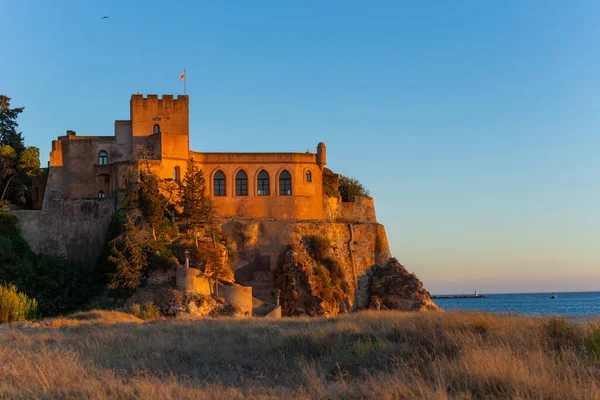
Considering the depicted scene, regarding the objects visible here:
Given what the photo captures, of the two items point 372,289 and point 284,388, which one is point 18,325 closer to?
point 284,388

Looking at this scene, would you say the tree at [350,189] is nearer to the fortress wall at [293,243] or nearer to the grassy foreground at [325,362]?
the fortress wall at [293,243]

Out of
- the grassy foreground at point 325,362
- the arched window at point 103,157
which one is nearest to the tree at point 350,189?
the arched window at point 103,157

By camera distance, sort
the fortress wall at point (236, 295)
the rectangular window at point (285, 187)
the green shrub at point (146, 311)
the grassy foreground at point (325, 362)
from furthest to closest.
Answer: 1. the rectangular window at point (285, 187)
2. the fortress wall at point (236, 295)
3. the green shrub at point (146, 311)
4. the grassy foreground at point (325, 362)

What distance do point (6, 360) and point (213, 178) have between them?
31.7 metres

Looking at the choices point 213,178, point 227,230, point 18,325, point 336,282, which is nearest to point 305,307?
point 336,282

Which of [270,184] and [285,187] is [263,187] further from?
[285,187]

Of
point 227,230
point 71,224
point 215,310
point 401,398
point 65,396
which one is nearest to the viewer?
point 401,398

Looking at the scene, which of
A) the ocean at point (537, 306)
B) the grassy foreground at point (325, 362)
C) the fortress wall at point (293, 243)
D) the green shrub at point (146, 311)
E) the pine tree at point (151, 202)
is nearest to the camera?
the grassy foreground at point (325, 362)

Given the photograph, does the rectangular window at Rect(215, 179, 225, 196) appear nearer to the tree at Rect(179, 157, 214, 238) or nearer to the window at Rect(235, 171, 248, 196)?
the window at Rect(235, 171, 248, 196)

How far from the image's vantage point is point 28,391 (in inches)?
393

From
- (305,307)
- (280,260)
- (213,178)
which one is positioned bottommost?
(305,307)

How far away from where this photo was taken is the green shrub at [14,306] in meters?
30.1

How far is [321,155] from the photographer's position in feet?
155

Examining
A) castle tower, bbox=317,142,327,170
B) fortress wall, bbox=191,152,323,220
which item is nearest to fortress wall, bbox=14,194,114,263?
fortress wall, bbox=191,152,323,220
